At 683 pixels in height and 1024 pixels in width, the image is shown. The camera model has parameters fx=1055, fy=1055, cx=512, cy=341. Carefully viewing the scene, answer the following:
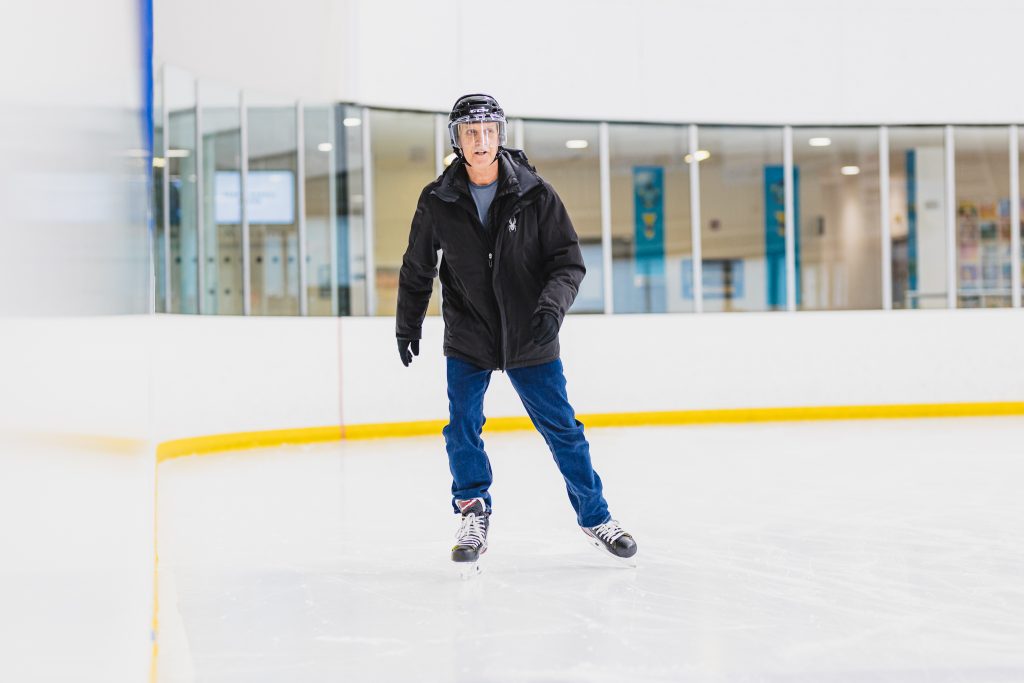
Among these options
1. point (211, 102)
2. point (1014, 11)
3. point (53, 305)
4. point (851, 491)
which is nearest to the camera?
point (53, 305)

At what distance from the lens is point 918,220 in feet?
28.9

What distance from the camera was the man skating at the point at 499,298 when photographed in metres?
2.71

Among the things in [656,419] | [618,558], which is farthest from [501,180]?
[656,419]

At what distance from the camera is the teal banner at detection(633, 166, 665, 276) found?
838 cm

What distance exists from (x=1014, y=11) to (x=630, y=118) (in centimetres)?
324

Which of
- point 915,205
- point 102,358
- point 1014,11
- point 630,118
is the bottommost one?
point 102,358

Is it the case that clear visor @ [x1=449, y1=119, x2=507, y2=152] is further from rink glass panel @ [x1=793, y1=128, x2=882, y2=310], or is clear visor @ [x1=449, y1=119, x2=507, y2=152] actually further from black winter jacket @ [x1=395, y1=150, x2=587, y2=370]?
rink glass panel @ [x1=793, y1=128, x2=882, y2=310]

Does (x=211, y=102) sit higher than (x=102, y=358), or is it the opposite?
(x=211, y=102)

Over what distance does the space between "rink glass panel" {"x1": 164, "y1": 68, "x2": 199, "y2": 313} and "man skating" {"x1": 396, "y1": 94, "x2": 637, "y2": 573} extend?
411 centimetres

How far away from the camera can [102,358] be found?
870 millimetres

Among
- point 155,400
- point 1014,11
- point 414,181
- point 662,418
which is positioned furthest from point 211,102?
point 1014,11

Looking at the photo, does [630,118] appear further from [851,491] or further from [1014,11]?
[851,491]

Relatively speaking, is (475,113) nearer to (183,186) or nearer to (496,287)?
(496,287)

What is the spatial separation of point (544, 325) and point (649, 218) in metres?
5.97
